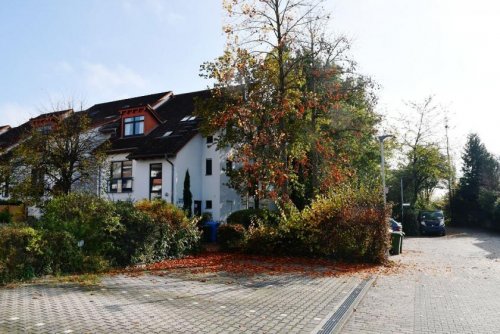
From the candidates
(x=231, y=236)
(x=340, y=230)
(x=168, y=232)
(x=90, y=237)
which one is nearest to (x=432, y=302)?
(x=340, y=230)

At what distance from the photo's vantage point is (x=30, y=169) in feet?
74.8

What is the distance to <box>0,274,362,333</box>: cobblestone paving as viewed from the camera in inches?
270

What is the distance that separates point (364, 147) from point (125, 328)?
27.6 m

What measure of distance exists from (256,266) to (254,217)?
549cm

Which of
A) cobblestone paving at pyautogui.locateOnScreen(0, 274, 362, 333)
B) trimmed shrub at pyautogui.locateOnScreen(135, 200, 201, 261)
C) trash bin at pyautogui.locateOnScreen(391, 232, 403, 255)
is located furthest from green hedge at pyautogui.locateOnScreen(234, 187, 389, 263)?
trash bin at pyautogui.locateOnScreen(391, 232, 403, 255)

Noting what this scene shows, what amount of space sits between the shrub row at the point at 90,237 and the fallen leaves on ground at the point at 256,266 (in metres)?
0.60

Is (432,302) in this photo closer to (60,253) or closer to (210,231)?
(60,253)

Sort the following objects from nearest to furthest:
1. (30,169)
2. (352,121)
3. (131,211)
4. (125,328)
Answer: (125,328) < (131,211) < (30,169) < (352,121)

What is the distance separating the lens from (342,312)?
828 cm

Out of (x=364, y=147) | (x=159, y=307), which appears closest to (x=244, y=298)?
Answer: (x=159, y=307)

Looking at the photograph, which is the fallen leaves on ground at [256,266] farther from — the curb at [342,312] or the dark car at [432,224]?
the dark car at [432,224]

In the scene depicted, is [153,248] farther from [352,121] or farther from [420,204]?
[420,204]

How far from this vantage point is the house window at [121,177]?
31.8 m

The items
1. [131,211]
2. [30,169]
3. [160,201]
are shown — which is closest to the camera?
[131,211]
